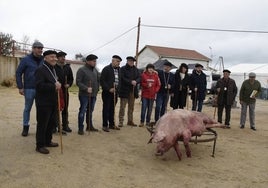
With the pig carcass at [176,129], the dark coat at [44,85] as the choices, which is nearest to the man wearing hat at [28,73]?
the dark coat at [44,85]

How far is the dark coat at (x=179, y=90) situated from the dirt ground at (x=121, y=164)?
208 cm

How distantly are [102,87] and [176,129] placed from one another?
324 centimetres

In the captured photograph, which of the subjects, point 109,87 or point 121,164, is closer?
point 121,164

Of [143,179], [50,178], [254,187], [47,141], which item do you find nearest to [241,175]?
[254,187]

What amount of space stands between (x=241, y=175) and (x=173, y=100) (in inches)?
195

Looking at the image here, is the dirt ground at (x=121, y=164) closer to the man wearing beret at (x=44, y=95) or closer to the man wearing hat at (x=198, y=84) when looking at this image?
the man wearing beret at (x=44, y=95)

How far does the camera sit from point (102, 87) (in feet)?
32.0

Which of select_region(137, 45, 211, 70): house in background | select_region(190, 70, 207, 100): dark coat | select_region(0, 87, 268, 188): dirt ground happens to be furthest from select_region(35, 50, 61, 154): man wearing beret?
select_region(137, 45, 211, 70): house in background

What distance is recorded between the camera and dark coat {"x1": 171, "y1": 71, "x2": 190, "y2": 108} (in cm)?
1120

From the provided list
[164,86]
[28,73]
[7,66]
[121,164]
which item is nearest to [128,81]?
[164,86]

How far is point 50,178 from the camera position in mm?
5703

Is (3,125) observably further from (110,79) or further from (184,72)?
(184,72)

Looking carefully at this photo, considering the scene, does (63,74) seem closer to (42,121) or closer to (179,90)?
(42,121)

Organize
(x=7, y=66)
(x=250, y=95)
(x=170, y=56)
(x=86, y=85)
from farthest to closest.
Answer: (x=170, y=56), (x=7, y=66), (x=250, y=95), (x=86, y=85)
